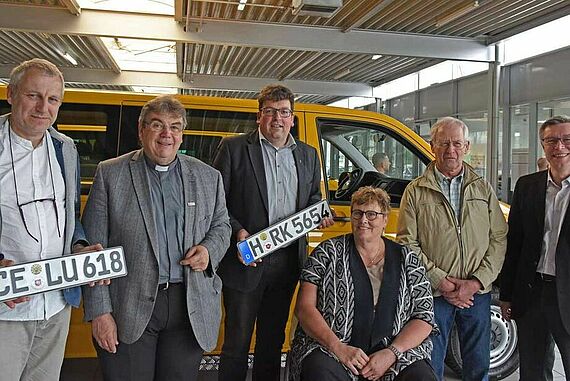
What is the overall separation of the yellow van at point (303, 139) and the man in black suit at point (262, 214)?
63 centimetres

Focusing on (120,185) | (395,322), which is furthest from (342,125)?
(120,185)

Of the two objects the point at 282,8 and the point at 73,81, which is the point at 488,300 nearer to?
the point at 282,8

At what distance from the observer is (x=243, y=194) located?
2.84m

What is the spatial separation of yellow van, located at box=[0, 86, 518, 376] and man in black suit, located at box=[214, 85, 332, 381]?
2.07 ft

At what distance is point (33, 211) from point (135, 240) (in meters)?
0.39

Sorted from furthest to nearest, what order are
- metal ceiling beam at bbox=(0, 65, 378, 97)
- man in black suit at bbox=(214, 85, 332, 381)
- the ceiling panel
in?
metal ceiling beam at bbox=(0, 65, 378, 97) < the ceiling panel < man in black suit at bbox=(214, 85, 332, 381)

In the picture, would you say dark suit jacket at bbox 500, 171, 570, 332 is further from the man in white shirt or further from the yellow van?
the man in white shirt

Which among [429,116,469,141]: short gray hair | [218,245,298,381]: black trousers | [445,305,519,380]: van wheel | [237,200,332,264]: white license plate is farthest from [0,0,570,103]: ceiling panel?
[218,245,298,381]: black trousers

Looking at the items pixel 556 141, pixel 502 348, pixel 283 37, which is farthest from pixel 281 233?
pixel 283 37

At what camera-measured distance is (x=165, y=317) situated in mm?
2256

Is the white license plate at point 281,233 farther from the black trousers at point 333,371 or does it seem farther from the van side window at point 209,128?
the van side window at point 209,128

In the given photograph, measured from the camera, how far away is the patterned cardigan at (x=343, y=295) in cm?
267

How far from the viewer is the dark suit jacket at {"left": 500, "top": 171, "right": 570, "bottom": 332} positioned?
2.67 meters

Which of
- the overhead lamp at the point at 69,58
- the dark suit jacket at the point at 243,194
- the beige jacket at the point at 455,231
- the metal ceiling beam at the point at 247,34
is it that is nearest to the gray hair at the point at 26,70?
the dark suit jacket at the point at 243,194
